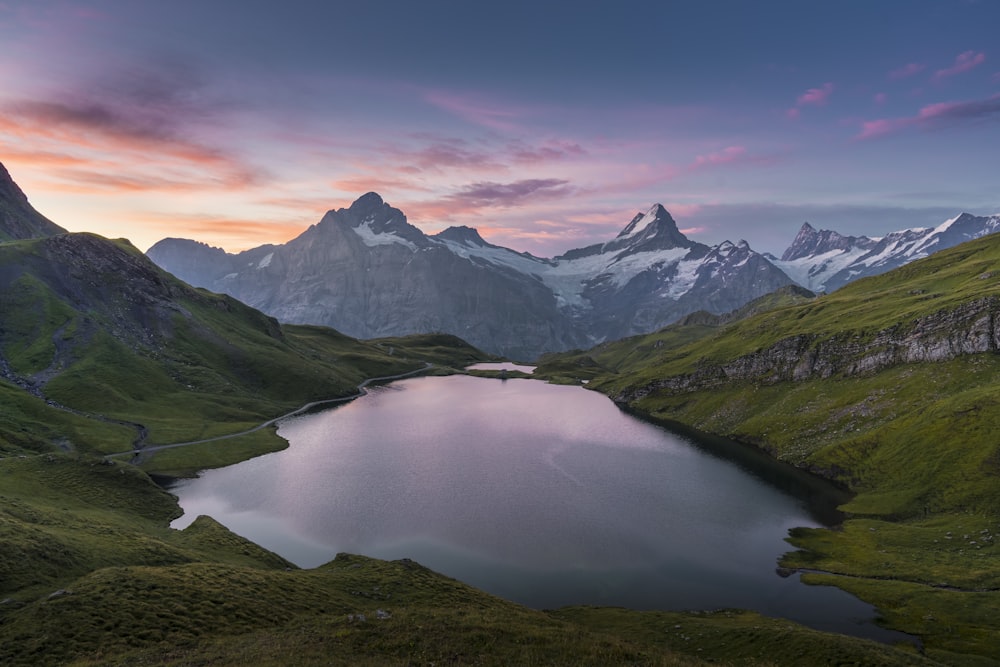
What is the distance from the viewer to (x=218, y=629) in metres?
36.9

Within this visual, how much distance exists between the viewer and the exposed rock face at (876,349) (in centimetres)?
11694

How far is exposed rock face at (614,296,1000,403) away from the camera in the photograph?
117 meters

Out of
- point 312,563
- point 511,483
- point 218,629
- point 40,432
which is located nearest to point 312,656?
point 218,629

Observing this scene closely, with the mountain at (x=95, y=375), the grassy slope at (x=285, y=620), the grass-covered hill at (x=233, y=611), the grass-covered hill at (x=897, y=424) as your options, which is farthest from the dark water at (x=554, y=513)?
the mountain at (x=95, y=375)

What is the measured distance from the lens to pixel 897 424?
102625 mm

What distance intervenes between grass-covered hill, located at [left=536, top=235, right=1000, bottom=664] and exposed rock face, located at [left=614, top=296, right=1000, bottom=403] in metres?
0.35

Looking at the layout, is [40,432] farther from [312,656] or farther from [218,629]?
[312,656]

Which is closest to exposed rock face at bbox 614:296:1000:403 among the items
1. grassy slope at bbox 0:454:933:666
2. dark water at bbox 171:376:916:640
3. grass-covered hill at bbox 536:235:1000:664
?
grass-covered hill at bbox 536:235:1000:664

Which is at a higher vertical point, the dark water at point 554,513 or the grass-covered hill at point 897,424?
the grass-covered hill at point 897,424

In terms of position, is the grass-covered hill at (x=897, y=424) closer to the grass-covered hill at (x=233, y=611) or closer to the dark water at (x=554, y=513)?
the dark water at (x=554, y=513)

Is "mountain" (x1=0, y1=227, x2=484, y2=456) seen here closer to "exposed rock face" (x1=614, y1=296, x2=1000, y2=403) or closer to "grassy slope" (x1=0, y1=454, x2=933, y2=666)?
"grassy slope" (x1=0, y1=454, x2=933, y2=666)

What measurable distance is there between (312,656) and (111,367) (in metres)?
165

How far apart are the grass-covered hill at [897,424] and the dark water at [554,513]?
6.01 metres

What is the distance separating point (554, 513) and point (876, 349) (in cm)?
10857
